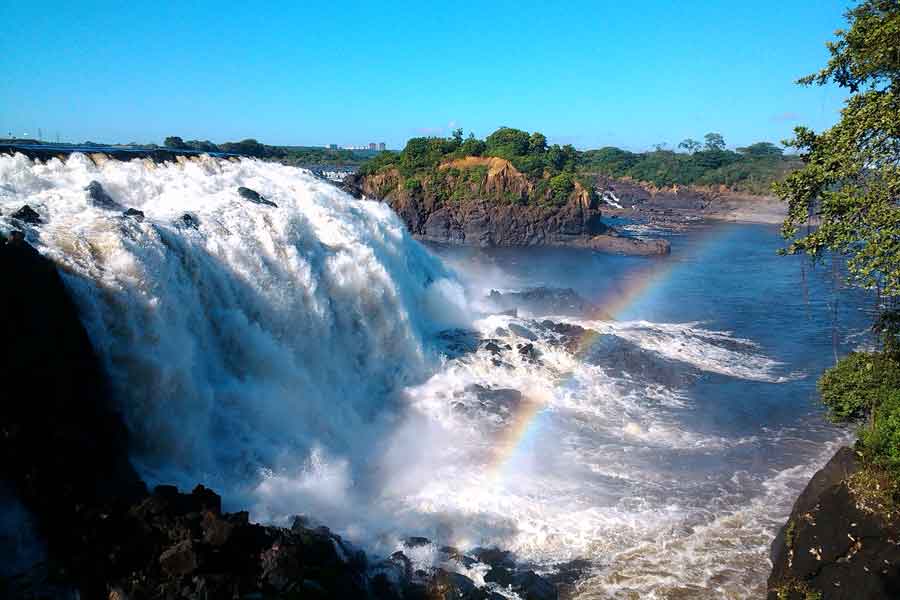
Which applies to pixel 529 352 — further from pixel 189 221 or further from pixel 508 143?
pixel 508 143

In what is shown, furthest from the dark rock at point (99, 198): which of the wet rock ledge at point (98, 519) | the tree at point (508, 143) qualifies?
the tree at point (508, 143)

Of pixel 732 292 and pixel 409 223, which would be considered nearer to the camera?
pixel 732 292

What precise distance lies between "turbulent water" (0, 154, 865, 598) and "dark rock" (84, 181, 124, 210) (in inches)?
12.5

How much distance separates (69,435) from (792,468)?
46.0ft

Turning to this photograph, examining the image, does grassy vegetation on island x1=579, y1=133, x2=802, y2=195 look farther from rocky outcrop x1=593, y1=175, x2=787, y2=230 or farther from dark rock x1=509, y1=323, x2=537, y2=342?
dark rock x1=509, y1=323, x2=537, y2=342

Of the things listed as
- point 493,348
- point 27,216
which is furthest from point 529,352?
point 27,216

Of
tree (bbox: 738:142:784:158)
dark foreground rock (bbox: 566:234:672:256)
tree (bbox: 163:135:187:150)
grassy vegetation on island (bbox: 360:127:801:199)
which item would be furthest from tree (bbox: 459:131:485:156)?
tree (bbox: 738:142:784:158)

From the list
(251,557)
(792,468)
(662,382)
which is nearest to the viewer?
(251,557)

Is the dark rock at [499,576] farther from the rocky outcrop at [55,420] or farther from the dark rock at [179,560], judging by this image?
the rocky outcrop at [55,420]

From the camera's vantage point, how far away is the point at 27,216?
1036cm

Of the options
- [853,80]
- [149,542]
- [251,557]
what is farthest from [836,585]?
[149,542]

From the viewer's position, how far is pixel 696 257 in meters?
42.4

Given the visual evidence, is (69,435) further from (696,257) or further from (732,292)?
(696,257)

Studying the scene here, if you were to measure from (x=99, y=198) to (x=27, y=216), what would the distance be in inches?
118
